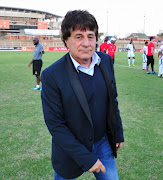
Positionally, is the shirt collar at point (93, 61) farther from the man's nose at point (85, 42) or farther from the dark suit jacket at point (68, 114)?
the man's nose at point (85, 42)

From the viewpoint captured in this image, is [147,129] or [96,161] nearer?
[96,161]

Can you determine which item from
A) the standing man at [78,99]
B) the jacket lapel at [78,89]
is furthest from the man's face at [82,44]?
the jacket lapel at [78,89]

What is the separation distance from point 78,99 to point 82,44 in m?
0.43

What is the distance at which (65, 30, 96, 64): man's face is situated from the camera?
170 cm

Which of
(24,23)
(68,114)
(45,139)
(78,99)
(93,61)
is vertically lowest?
(45,139)

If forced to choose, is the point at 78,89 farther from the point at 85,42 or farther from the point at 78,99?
the point at 85,42

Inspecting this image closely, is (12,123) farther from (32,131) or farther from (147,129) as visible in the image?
(147,129)

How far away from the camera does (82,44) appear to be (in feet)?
5.59

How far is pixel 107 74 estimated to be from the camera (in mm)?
1842

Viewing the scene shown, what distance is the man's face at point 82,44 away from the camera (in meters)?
1.70

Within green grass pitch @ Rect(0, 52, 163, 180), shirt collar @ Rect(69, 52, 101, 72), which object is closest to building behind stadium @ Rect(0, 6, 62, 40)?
green grass pitch @ Rect(0, 52, 163, 180)

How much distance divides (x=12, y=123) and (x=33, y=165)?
77.6 inches

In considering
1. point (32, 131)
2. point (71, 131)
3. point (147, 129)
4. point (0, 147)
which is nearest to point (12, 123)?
point (32, 131)

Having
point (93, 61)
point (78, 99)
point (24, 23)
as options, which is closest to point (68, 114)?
Answer: point (78, 99)
